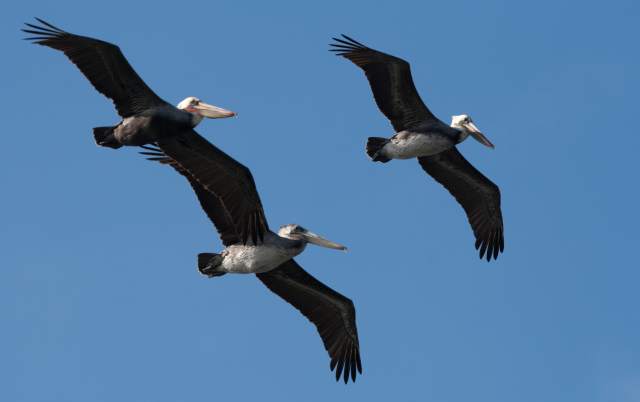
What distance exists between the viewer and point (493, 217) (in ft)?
77.7

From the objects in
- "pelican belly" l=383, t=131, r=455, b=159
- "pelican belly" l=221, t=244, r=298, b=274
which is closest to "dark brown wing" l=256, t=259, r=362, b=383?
Result: "pelican belly" l=221, t=244, r=298, b=274

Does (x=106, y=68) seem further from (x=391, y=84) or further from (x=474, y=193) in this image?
(x=474, y=193)

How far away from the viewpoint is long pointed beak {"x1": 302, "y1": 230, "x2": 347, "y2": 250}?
64.4 ft

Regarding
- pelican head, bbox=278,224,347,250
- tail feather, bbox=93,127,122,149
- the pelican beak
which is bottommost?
pelican head, bbox=278,224,347,250

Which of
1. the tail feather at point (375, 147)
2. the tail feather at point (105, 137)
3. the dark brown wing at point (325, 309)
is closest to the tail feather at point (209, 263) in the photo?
the dark brown wing at point (325, 309)

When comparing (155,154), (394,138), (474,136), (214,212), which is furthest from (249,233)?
(474,136)

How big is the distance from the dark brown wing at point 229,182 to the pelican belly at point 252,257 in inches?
5.3

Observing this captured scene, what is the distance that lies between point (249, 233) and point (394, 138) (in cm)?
365

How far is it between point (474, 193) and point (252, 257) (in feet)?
19.2

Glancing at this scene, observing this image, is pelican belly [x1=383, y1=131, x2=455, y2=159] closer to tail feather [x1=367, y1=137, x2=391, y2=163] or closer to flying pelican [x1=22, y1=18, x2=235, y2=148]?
tail feather [x1=367, y1=137, x2=391, y2=163]

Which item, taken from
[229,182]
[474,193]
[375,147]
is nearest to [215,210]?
[229,182]

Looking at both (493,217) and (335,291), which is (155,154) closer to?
(335,291)

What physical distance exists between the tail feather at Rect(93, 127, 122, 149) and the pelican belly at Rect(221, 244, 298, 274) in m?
2.12

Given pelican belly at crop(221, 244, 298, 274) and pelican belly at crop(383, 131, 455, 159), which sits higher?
pelican belly at crop(383, 131, 455, 159)
